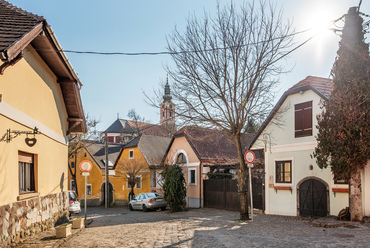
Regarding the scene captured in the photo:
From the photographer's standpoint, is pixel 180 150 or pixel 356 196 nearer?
pixel 356 196

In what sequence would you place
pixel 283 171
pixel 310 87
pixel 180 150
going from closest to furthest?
pixel 310 87 → pixel 283 171 → pixel 180 150

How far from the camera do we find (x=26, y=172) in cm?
1087

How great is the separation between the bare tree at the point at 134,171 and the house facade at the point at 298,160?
702 inches

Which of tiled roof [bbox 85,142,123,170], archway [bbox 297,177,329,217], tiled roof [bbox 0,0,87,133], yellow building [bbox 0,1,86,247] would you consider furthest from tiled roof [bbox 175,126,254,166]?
tiled roof [bbox 85,142,123,170]

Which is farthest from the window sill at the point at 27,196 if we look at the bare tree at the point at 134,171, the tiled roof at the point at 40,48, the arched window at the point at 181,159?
the bare tree at the point at 134,171

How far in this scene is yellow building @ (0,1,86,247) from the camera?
8.41 meters

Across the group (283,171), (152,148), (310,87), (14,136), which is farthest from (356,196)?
(152,148)

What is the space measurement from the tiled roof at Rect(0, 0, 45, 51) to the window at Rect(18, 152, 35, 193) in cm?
348

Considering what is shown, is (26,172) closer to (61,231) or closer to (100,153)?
(61,231)

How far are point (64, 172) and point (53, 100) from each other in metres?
3.54

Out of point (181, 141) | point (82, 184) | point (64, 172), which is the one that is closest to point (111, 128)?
point (82, 184)

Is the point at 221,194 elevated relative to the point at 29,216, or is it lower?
lower

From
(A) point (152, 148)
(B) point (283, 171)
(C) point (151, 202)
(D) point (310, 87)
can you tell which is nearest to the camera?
(D) point (310, 87)

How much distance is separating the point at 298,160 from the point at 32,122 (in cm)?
1209
